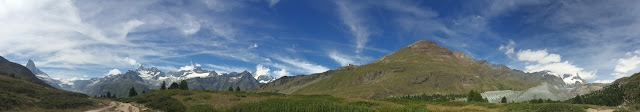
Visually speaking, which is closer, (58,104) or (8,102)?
(8,102)

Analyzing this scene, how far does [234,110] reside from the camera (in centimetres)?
4175

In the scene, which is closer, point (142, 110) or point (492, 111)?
point (142, 110)

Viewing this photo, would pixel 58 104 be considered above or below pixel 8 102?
below

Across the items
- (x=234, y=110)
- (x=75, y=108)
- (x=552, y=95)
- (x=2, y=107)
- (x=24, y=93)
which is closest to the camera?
(x=2, y=107)

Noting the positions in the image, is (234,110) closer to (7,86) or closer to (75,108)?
(75,108)

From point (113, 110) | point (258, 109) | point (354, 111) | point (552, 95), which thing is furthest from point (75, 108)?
point (552, 95)

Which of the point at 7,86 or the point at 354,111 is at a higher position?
the point at 7,86

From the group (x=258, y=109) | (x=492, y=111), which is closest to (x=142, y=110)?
(x=258, y=109)

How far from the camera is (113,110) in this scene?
3969 cm

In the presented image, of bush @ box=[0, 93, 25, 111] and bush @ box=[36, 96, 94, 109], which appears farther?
bush @ box=[36, 96, 94, 109]

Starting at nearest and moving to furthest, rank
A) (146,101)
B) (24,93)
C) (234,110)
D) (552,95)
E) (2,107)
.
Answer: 1. (2,107)
2. (234,110)
3. (24,93)
4. (146,101)
5. (552,95)

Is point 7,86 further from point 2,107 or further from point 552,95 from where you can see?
point 552,95

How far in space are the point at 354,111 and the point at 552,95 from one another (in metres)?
198

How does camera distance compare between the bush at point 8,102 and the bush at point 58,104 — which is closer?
the bush at point 8,102
